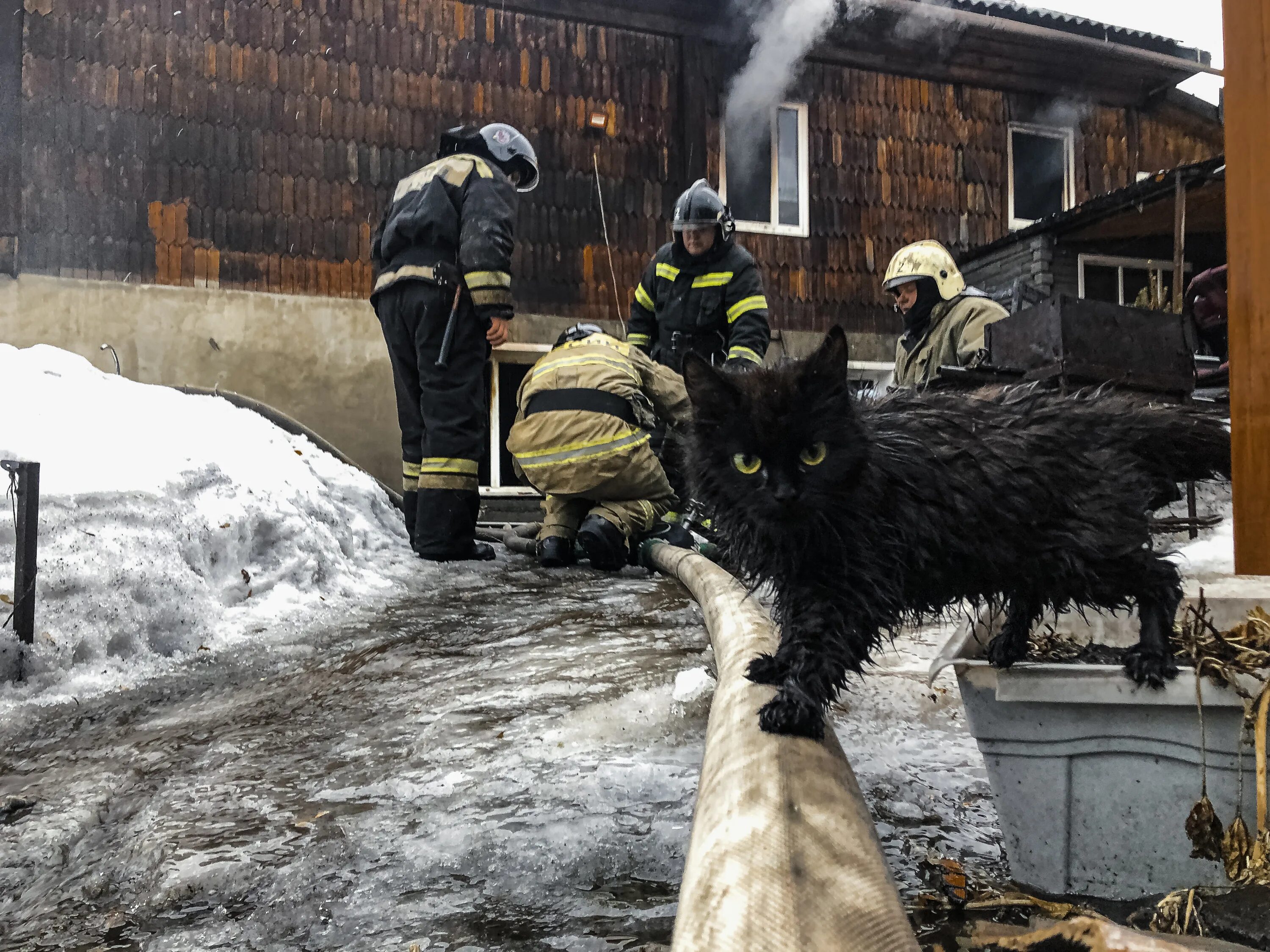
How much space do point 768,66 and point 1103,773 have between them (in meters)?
11.1

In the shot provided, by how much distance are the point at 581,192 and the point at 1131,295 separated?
25.9ft

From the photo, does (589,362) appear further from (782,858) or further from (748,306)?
(782,858)

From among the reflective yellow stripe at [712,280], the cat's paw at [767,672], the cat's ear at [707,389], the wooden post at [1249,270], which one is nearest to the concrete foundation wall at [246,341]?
the reflective yellow stripe at [712,280]

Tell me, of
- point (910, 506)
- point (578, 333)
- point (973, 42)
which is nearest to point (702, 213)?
point (578, 333)

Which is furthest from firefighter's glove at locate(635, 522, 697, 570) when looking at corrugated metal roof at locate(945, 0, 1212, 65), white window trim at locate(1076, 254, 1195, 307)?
corrugated metal roof at locate(945, 0, 1212, 65)

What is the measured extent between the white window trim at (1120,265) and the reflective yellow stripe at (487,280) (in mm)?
8713

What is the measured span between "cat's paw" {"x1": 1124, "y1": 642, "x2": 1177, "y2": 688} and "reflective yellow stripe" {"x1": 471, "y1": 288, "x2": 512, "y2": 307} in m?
4.72

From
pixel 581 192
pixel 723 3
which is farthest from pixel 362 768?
pixel 723 3

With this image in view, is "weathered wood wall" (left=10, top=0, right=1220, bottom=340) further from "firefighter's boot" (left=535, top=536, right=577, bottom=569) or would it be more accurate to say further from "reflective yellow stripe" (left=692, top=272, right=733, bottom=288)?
"firefighter's boot" (left=535, top=536, right=577, bottom=569)

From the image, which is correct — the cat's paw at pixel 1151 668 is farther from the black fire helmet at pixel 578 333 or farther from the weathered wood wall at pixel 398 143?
the weathered wood wall at pixel 398 143

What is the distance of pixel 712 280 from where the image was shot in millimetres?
6797

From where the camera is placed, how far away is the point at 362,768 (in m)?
2.17

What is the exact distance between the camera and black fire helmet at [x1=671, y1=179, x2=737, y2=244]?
6613 mm

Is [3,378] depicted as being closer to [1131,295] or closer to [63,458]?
[63,458]
